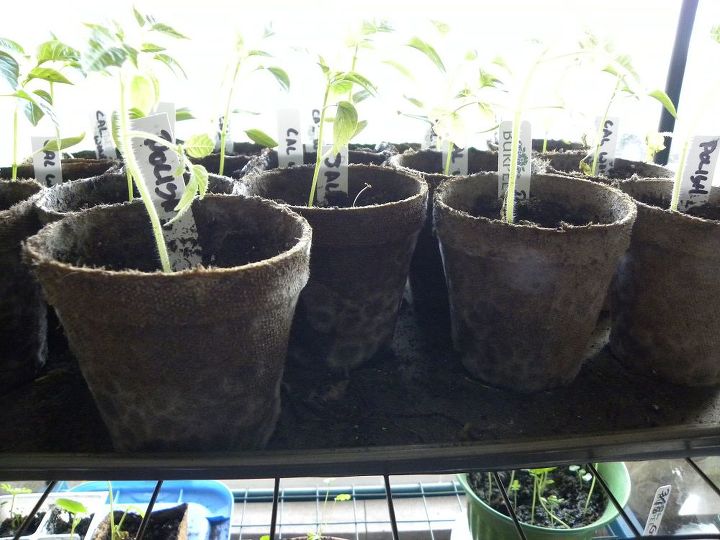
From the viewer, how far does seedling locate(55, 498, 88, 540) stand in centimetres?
97

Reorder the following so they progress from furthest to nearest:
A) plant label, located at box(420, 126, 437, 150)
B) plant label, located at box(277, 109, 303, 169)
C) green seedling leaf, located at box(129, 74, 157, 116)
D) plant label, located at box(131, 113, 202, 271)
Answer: plant label, located at box(420, 126, 437, 150) < plant label, located at box(277, 109, 303, 169) < plant label, located at box(131, 113, 202, 271) < green seedling leaf, located at box(129, 74, 157, 116)

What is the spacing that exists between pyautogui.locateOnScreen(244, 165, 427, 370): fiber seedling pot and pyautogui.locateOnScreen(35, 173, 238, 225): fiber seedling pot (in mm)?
56

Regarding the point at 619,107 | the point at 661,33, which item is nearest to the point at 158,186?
the point at 619,107

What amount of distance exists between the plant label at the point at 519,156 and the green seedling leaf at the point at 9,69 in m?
0.66

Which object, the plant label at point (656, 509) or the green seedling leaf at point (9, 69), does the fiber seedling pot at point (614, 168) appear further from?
the green seedling leaf at point (9, 69)

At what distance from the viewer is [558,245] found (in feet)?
2.17

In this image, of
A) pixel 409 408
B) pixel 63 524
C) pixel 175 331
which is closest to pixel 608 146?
pixel 409 408

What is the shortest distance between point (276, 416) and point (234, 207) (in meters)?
0.28

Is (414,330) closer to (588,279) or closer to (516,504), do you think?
(588,279)

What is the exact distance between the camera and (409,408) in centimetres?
72

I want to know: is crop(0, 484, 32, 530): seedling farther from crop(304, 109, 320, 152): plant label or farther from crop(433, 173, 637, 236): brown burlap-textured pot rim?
crop(433, 173, 637, 236): brown burlap-textured pot rim

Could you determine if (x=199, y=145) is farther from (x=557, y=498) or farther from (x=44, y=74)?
(x=557, y=498)

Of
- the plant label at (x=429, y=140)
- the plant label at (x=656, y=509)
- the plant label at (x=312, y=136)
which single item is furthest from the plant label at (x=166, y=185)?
the plant label at (x=656, y=509)

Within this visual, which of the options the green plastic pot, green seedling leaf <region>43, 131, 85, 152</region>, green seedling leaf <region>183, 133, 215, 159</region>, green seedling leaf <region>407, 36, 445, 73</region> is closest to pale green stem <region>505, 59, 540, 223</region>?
green seedling leaf <region>407, 36, 445, 73</region>
